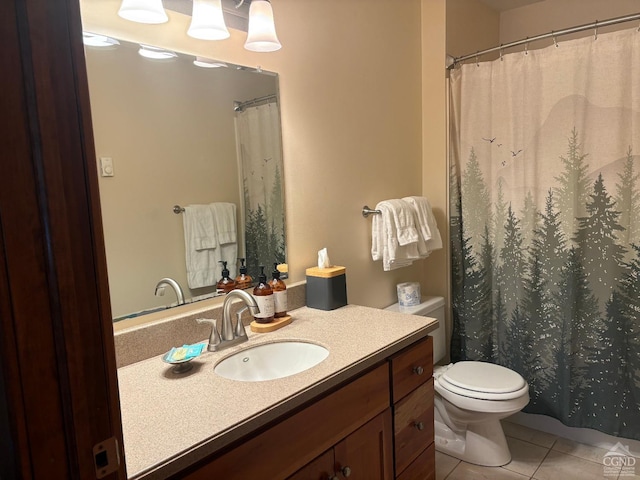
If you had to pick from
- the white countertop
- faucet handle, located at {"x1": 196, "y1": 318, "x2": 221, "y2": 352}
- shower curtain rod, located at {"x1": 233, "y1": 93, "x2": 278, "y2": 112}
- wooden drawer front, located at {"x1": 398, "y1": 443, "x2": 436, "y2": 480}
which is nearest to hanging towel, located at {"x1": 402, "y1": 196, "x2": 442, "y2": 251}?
the white countertop

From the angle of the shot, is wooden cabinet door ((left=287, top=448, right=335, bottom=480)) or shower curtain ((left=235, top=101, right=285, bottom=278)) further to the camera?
shower curtain ((left=235, top=101, right=285, bottom=278))

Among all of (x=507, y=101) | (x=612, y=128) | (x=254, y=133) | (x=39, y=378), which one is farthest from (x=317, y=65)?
(x=39, y=378)

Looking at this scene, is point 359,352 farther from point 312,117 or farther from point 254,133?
point 312,117

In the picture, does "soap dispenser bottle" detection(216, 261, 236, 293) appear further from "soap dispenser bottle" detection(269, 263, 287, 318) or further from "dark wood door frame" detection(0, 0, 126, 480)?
"dark wood door frame" detection(0, 0, 126, 480)

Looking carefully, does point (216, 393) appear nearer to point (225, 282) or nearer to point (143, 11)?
point (225, 282)

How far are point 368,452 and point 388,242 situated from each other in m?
1.00

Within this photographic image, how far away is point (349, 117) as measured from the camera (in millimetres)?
2070

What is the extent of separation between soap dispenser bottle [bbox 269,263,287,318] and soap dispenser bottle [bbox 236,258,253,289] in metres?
0.08

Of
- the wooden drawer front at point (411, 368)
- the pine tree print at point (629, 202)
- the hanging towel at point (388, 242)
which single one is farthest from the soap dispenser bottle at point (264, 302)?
the pine tree print at point (629, 202)

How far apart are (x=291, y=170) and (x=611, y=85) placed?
148cm

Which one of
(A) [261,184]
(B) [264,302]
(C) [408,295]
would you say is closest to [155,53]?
(A) [261,184]

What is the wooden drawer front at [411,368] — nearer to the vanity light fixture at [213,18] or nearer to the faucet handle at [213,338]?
the faucet handle at [213,338]

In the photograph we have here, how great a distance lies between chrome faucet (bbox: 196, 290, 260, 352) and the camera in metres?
1.38

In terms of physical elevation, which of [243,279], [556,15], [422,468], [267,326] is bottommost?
[422,468]
